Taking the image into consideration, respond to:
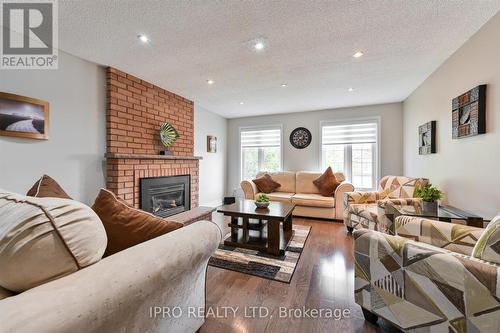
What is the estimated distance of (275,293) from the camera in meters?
1.72

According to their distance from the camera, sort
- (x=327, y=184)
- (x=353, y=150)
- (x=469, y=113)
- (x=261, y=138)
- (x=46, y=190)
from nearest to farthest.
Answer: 1. (x=46, y=190)
2. (x=469, y=113)
3. (x=327, y=184)
4. (x=353, y=150)
5. (x=261, y=138)

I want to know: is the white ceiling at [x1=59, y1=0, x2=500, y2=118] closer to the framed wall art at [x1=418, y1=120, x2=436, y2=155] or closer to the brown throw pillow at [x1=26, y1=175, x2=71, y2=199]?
the framed wall art at [x1=418, y1=120, x2=436, y2=155]

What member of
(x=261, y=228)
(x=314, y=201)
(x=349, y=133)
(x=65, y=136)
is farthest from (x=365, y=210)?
(x=65, y=136)

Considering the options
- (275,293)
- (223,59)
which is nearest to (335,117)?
(223,59)

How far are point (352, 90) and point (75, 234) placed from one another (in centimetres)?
400

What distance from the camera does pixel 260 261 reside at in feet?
7.36

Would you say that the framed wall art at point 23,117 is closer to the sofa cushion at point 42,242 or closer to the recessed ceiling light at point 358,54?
the sofa cushion at point 42,242

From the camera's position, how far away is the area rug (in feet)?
6.60

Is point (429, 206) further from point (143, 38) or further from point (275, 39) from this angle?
point (143, 38)

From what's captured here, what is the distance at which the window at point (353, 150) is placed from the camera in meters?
4.49

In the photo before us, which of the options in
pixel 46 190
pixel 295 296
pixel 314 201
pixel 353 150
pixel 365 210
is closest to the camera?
pixel 46 190

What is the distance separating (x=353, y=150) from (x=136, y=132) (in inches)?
166

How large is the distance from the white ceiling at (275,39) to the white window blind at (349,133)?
1143mm

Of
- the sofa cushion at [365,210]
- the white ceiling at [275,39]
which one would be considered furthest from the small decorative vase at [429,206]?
the white ceiling at [275,39]
